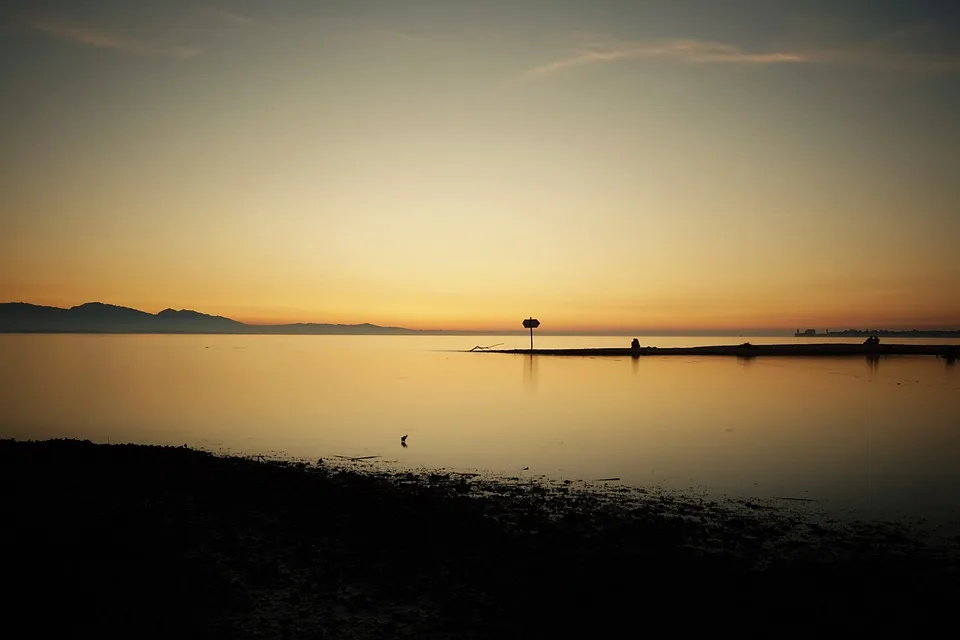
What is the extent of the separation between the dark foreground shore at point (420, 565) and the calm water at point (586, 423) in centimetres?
683

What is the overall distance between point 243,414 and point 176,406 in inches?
333

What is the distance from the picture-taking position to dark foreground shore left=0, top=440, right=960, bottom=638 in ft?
33.2

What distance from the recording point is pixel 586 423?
131 ft

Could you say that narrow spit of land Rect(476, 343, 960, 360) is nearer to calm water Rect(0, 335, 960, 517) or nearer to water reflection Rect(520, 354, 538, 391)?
water reflection Rect(520, 354, 538, 391)

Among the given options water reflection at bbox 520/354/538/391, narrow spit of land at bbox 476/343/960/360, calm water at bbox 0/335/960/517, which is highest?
narrow spit of land at bbox 476/343/960/360

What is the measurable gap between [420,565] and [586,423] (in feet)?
94.7

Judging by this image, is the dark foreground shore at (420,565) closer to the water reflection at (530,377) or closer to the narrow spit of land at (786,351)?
the water reflection at (530,377)

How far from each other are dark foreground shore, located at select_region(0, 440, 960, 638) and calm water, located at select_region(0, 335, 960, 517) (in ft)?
22.4

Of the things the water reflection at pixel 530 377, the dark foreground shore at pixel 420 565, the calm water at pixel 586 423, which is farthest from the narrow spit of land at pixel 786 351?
the dark foreground shore at pixel 420 565

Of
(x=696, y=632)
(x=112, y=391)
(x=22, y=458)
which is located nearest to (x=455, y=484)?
(x=696, y=632)

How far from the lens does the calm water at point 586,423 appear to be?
25.0 meters

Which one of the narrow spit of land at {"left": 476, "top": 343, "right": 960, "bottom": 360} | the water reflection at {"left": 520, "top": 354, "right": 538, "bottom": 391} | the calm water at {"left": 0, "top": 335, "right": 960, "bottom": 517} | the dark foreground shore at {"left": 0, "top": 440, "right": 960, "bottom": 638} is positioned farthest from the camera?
the narrow spit of land at {"left": 476, "top": 343, "right": 960, "bottom": 360}

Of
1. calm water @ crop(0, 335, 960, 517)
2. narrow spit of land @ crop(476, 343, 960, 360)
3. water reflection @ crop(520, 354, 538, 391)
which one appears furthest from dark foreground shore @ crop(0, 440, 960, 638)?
narrow spit of land @ crop(476, 343, 960, 360)

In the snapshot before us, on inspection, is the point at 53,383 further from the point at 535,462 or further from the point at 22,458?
the point at 535,462
